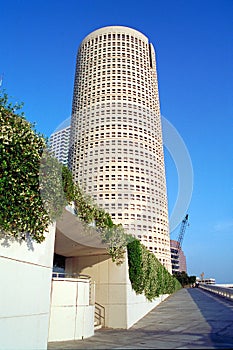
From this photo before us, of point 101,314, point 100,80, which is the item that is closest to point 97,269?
point 101,314

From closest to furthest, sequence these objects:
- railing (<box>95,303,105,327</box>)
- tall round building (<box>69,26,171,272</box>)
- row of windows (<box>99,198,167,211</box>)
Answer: railing (<box>95,303,105,327</box>), row of windows (<box>99,198,167,211</box>), tall round building (<box>69,26,171,272</box>)

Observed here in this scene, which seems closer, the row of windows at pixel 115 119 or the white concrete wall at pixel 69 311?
the white concrete wall at pixel 69 311

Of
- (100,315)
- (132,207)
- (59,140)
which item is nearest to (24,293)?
(100,315)

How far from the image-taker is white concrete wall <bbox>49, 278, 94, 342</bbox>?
929 cm

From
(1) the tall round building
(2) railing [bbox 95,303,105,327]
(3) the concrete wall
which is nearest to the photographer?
(3) the concrete wall

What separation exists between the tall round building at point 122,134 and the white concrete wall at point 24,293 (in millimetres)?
62649

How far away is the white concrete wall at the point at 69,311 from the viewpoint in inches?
366

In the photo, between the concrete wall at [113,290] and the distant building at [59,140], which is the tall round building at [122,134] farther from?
the concrete wall at [113,290]

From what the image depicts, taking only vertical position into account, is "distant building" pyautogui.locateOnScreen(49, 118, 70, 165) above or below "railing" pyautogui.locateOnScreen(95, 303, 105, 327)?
above

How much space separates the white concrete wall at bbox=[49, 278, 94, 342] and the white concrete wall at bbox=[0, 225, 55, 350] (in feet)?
5.06

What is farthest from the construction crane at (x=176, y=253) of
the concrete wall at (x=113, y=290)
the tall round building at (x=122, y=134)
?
the concrete wall at (x=113, y=290)

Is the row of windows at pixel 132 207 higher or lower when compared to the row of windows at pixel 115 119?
lower

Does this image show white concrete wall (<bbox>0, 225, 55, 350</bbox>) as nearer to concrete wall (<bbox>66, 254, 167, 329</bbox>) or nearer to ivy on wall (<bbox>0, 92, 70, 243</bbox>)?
ivy on wall (<bbox>0, 92, 70, 243</bbox>)

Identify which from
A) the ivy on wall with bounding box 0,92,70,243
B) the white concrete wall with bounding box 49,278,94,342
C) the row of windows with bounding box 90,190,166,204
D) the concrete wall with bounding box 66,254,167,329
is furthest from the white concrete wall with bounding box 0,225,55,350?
the row of windows with bounding box 90,190,166,204
